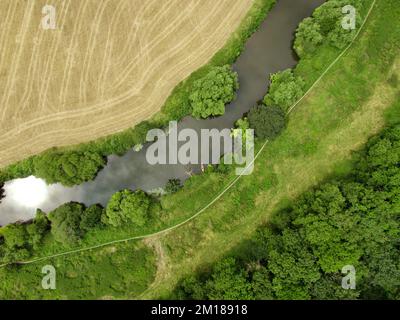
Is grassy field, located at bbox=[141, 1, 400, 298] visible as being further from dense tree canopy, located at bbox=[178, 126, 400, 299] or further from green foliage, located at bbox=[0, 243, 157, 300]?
dense tree canopy, located at bbox=[178, 126, 400, 299]

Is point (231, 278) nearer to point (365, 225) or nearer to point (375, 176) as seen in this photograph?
point (365, 225)

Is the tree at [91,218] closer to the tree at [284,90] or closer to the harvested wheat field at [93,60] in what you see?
the harvested wheat field at [93,60]

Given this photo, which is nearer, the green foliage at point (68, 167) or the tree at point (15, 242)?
the tree at point (15, 242)

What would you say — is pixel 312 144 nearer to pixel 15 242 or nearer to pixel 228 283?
pixel 228 283

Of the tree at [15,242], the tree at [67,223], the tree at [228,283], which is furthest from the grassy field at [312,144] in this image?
the tree at [15,242]

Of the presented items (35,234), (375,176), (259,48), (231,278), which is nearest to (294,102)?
(259,48)

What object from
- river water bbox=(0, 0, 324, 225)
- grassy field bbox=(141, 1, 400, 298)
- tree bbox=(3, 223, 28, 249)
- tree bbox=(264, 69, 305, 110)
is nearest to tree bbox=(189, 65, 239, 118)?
river water bbox=(0, 0, 324, 225)

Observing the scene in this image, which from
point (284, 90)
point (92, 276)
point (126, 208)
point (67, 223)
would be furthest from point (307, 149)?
point (92, 276)
